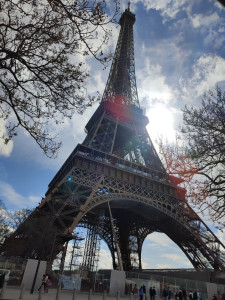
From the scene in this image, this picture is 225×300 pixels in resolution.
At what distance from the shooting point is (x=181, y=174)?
447 inches

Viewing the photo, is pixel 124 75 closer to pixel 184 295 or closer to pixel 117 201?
pixel 117 201

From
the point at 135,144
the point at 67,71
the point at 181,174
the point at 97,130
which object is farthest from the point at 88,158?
the point at 67,71

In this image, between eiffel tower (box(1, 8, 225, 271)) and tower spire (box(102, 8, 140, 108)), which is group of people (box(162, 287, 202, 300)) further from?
tower spire (box(102, 8, 140, 108))

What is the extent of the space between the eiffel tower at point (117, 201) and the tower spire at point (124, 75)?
0.34 metres

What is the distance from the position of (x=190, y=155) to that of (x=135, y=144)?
27.2 meters

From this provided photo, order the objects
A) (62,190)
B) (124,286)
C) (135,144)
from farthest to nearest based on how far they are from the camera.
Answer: (135,144) → (62,190) → (124,286)

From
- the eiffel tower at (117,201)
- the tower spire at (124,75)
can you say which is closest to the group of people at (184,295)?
the eiffel tower at (117,201)

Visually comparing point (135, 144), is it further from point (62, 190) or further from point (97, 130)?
point (62, 190)

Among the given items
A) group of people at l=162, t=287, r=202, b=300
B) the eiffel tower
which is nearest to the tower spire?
the eiffel tower

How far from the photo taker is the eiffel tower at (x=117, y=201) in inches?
902

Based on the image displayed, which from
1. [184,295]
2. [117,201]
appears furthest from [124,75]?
[184,295]

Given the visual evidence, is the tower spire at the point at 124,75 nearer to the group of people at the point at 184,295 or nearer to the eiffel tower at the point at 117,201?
the eiffel tower at the point at 117,201

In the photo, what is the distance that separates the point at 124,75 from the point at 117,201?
30.0m

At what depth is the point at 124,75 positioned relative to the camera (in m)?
48.2
